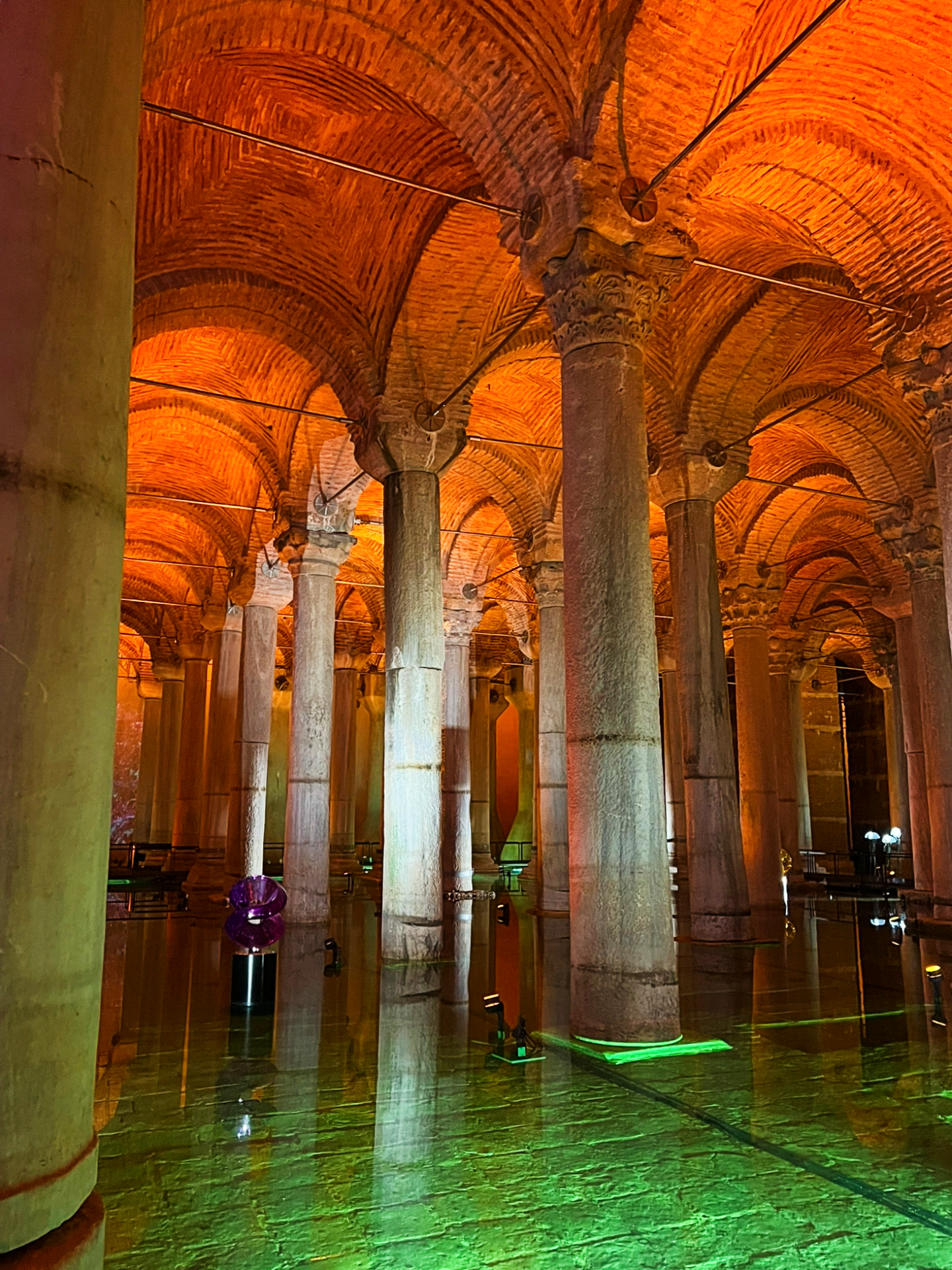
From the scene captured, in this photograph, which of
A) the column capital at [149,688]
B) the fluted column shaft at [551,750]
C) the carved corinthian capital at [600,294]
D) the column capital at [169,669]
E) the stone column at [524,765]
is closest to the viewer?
the carved corinthian capital at [600,294]

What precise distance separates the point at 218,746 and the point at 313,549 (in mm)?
5363

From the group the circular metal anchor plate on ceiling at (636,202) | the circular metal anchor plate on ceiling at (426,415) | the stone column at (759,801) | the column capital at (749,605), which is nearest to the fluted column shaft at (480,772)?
the column capital at (749,605)

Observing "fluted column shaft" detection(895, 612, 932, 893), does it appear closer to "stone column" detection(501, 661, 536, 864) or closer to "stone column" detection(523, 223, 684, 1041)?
"stone column" detection(523, 223, 684, 1041)

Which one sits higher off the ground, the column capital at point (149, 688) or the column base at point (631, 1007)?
the column capital at point (149, 688)

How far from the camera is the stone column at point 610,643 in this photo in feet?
18.6

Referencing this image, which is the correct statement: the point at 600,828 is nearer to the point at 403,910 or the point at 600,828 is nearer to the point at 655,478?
the point at 403,910

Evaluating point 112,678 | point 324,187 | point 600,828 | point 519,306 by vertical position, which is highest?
point 324,187

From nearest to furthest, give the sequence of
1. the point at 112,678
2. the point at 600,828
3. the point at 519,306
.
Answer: the point at 112,678, the point at 600,828, the point at 519,306

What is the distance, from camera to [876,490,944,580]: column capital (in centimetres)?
1252

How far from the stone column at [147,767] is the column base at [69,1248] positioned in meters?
27.5

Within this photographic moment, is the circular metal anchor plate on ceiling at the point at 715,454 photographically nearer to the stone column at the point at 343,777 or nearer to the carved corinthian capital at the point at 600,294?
the carved corinthian capital at the point at 600,294

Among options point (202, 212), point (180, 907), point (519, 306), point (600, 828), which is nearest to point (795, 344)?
point (519, 306)

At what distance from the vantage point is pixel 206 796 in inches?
658

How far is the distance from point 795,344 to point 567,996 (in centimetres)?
794
